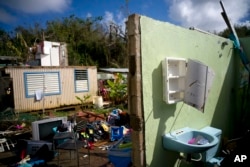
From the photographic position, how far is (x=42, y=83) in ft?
34.5

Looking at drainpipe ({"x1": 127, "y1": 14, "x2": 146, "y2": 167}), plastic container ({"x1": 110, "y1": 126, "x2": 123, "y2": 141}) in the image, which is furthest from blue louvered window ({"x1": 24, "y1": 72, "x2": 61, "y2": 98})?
drainpipe ({"x1": 127, "y1": 14, "x2": 146, "y2": 167})

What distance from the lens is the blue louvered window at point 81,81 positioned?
1195cm

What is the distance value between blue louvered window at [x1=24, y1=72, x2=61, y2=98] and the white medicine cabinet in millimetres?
9086

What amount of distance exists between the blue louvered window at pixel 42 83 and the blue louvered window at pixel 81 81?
1.19 metres

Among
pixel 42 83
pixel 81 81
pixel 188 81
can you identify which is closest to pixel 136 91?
pixel 188 81

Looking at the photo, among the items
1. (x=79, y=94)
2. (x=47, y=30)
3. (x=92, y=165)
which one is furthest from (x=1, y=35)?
(x=92, y=165)

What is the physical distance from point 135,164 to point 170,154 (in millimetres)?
760

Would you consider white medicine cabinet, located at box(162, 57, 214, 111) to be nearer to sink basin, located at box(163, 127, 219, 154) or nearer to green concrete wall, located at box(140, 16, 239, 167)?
green concrete wall, located at box(140, 16, 239, 167)

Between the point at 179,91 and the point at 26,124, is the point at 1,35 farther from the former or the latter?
the point at 179,91

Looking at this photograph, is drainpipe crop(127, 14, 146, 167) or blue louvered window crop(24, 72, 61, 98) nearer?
drainpipe crop(127, 14, 146, 167)

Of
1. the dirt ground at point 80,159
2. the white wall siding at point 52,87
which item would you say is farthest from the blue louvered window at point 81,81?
the dirt ground at point 80,159

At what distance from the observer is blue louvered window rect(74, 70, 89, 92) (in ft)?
39.2

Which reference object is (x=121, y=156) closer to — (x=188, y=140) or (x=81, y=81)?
(x=188, y=140)

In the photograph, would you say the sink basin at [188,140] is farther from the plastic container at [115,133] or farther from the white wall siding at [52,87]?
the white wall siding at [52,87]
